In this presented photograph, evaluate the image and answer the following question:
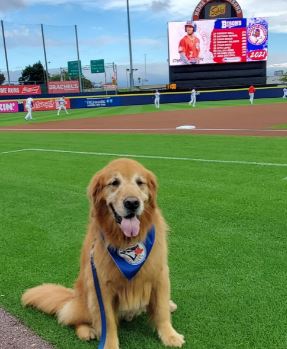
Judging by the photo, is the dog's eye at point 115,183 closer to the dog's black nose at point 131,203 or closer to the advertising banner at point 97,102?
the dog's black nose at point 131,203

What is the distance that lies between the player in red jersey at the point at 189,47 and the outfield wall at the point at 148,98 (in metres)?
5.44

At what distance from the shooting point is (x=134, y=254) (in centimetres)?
318

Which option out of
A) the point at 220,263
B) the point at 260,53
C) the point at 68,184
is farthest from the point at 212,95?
the point at 220,263

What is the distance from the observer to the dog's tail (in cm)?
376

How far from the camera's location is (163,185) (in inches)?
344

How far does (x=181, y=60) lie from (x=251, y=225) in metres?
52.2

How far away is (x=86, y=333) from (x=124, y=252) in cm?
78

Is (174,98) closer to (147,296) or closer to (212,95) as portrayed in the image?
(212,95)

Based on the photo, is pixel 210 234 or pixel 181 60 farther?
pixel 181 60

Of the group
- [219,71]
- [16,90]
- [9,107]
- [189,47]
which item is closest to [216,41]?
[189,47]

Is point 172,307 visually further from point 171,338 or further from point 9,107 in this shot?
point 9,107

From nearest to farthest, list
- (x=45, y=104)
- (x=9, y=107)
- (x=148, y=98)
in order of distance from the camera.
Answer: (x=9, y=107) < (x=45, y=104) < (x=148, y=98)

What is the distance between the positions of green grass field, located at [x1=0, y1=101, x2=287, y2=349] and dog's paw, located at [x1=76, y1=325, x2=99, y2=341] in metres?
0.06

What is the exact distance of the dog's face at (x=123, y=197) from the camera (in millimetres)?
3000
